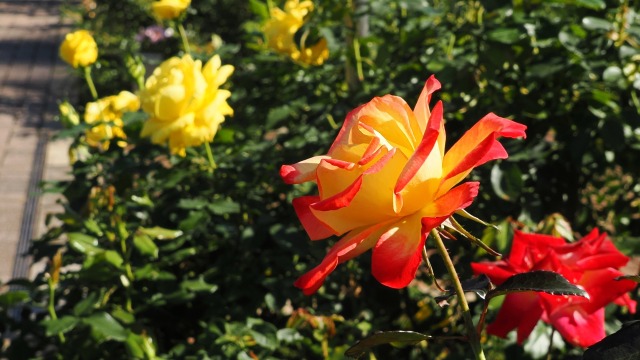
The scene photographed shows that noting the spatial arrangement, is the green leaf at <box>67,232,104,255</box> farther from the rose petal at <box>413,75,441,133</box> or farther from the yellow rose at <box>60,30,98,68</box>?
the rose petal at <box>413,75,441,133</box>

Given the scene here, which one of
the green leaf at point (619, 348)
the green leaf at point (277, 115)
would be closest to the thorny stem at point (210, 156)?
the green leaf at point (277, 115)

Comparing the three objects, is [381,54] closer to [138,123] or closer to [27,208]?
[138,123]

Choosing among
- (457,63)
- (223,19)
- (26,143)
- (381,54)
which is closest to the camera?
(457,63)

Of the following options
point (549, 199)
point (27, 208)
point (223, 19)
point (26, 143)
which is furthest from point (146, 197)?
point (223, 19)

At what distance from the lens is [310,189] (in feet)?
6.67

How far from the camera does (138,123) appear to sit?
2127 millimetres

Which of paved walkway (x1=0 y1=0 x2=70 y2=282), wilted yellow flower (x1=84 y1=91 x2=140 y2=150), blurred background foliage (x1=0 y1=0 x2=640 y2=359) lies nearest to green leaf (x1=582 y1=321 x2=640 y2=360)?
blurred background foliage (x1=0 y1=0 x2=640 y2=359)

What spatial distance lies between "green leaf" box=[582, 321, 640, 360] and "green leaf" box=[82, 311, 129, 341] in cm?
131

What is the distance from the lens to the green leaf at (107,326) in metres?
1.79

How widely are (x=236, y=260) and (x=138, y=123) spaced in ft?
1.25

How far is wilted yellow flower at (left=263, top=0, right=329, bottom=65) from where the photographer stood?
2.18 m

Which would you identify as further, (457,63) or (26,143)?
(26,143)

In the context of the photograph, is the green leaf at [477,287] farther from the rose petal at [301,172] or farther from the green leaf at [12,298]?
the green leaf at [12,298]

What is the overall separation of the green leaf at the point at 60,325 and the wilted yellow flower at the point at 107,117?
479 mm
